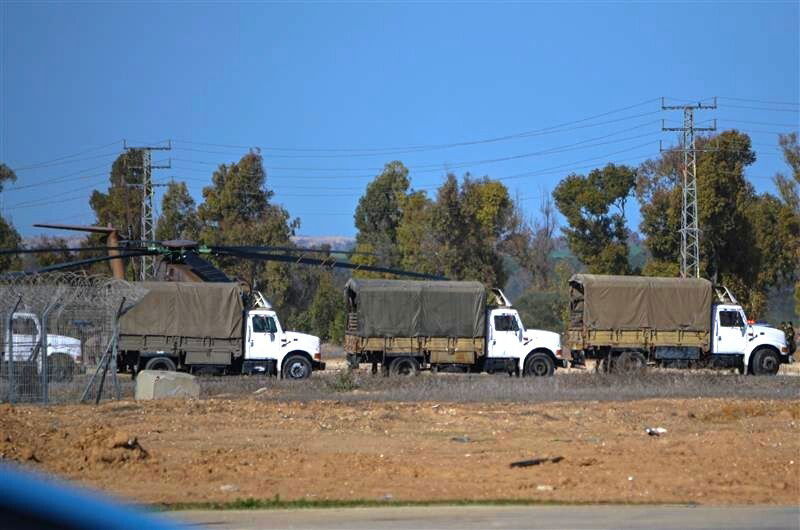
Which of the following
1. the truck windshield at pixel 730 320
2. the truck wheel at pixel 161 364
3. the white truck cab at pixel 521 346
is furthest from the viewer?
the truck windshield at pixel 730 320

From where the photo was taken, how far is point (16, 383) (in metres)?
22.8

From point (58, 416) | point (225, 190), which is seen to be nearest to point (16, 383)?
point (58, 416)

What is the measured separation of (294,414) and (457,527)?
36.1 feet

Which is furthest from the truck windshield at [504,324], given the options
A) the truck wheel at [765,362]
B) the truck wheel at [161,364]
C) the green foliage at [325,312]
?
the green foliage at [325,312]

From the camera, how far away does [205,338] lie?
32.7 m

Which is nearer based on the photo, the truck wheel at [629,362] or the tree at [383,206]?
the truck wheel at [629,362]

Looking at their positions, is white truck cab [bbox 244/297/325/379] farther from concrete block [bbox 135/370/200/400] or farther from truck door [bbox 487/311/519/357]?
concrete block [bbox 135/370/200/400]

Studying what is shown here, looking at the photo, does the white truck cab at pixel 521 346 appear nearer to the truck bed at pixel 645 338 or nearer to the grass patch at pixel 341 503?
the truck bed at pixel 645 338

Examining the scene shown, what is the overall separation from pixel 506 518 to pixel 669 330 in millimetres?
23577

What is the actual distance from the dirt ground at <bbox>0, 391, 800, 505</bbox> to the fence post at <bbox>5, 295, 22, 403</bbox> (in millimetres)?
923

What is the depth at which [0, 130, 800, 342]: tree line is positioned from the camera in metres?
52.7

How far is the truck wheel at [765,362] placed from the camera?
110 ft

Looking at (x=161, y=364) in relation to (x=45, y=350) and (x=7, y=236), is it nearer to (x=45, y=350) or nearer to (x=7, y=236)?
(x=45, y=350)

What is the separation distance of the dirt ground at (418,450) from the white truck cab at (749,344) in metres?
11.0
